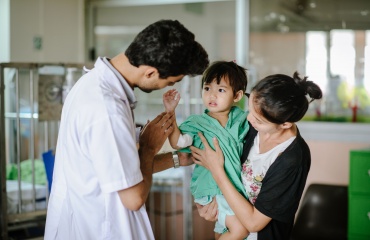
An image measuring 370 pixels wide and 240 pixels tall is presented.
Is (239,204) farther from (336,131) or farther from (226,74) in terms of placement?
(336,131)

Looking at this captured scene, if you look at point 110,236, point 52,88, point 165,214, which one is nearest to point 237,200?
point 110,236

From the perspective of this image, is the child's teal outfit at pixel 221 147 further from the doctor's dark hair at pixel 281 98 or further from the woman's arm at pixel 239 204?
the doctor's dark hair at pixel 281 98

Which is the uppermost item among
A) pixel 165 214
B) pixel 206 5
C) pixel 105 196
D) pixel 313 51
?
pixel 206 5

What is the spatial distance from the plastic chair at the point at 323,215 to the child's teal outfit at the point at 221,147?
1344 millimetres

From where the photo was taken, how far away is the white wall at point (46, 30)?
443 centimetres

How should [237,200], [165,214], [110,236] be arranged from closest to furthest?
1. [110,236]
2. [237,200]
3. [165,214]

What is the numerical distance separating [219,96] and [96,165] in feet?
2.06

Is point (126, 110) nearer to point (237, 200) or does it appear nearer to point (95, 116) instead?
point (95, 116)

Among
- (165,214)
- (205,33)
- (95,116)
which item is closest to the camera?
(95,116)

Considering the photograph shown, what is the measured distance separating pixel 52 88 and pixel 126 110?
1.91 metres

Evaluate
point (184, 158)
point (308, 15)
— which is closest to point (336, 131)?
point (308, 15)

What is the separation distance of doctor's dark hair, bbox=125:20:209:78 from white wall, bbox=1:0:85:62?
10.4 feet

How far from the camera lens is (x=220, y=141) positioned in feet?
6.29

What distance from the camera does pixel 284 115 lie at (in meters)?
1.65
